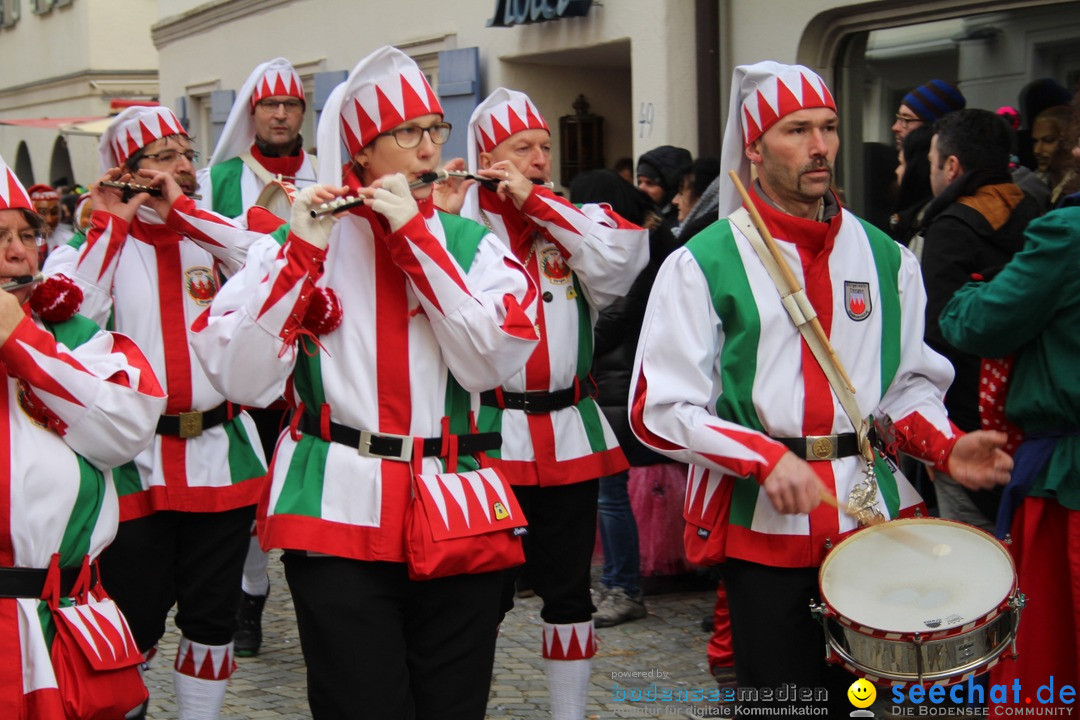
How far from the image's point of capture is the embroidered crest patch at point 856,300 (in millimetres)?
3672

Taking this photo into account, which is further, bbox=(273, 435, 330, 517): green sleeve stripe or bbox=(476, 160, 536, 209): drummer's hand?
bbox=(476, 160, 536, 209): drummer's hand

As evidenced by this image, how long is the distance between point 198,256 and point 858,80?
186 inches

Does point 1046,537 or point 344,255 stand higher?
point 344,255

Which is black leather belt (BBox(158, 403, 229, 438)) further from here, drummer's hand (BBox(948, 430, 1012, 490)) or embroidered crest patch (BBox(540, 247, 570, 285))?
drummer's hand (BBox(948, 430, 1012, 490))

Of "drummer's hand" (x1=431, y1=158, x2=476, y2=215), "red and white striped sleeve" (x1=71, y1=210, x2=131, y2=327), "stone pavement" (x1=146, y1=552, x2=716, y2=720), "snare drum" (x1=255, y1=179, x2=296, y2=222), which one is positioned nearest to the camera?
"red and white striped sleeve" (x1=71, y1=210, x2=131, y2=327)

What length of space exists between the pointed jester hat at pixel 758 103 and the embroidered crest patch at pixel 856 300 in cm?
43

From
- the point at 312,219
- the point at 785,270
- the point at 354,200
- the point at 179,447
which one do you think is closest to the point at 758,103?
the point at 785,270

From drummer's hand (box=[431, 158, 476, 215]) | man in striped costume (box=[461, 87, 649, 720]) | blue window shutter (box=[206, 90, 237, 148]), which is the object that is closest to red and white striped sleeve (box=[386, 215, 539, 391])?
man in striped costume (box=[461, 87, 649, 720])

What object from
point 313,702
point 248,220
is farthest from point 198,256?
point 313,702

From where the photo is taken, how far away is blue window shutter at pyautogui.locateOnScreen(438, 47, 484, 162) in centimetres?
1111

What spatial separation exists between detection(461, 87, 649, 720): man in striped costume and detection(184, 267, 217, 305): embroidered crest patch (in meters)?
1.00

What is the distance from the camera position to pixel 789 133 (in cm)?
373

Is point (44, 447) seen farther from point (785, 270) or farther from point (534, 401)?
point (534, 401)

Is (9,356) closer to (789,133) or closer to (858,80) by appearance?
(789,133)
